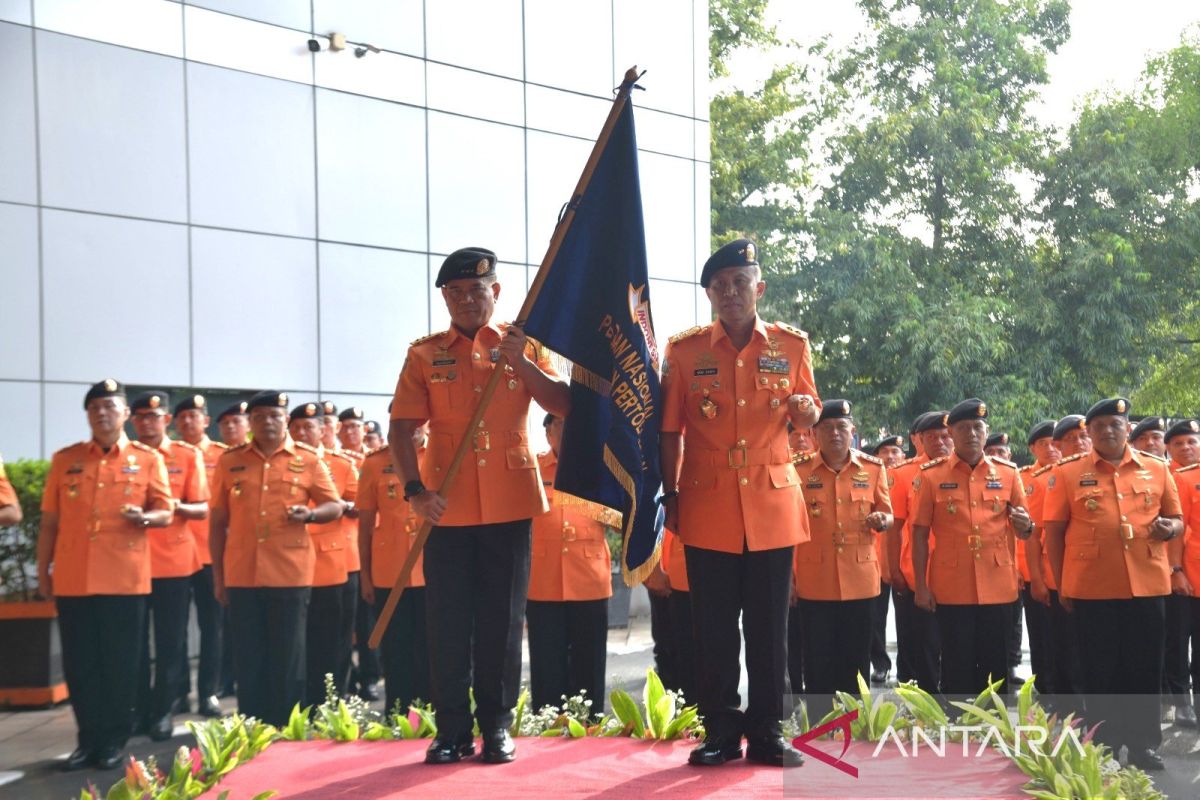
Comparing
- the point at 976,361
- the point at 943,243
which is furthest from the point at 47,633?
the point at 943,243

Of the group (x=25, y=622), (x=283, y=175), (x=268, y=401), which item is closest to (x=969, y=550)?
(x=268, y=401)

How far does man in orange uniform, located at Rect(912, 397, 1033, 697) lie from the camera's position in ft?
25.8

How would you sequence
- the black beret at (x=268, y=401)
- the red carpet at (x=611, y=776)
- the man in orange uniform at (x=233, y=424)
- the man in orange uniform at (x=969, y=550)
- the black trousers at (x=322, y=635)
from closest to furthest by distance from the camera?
the red carpet at (x=611, y=776)
the black beret at (x=268, y=401)
the man in orange uniform at (x=969, y=550)
the black trousers at (x=322, y=635)
the man in orange uniform at (x=233, y=424)

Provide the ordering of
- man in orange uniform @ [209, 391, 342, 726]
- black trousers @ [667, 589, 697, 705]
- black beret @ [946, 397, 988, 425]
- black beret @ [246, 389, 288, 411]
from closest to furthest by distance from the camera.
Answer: man in orange uniform @ [209, 391, 342, 726] < black trousers @ [667, 589, 697, 705] < black beret @ [246, 389, 288, 411] < black beret @ [946, 397, 988, 425]

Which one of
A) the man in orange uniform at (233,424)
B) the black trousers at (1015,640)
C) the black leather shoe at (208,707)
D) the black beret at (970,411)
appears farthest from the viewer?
the black trousers at (1015,640)

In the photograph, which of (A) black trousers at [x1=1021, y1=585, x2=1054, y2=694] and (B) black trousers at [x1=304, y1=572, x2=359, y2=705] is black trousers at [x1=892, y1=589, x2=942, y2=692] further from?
(B) black trousers at [x1=304, y1=572, x2=359, y2=705]

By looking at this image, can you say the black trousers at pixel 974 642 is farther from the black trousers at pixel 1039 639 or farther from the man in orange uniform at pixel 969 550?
the black trousers at pixel 1039 639

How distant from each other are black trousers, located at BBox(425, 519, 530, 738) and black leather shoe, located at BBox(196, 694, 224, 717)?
189 inches

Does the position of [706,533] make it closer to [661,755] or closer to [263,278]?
[661,755]

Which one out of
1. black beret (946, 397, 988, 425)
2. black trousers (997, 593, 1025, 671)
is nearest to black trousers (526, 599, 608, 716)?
black beret (946, 397, 988, 425)

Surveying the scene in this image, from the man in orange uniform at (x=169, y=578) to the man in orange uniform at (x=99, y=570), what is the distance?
1065 mm

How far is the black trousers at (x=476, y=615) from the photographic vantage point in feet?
17.1

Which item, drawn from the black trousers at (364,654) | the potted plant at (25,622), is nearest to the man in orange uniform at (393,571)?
the black trousers at (364,654)

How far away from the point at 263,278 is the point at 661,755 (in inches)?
376
